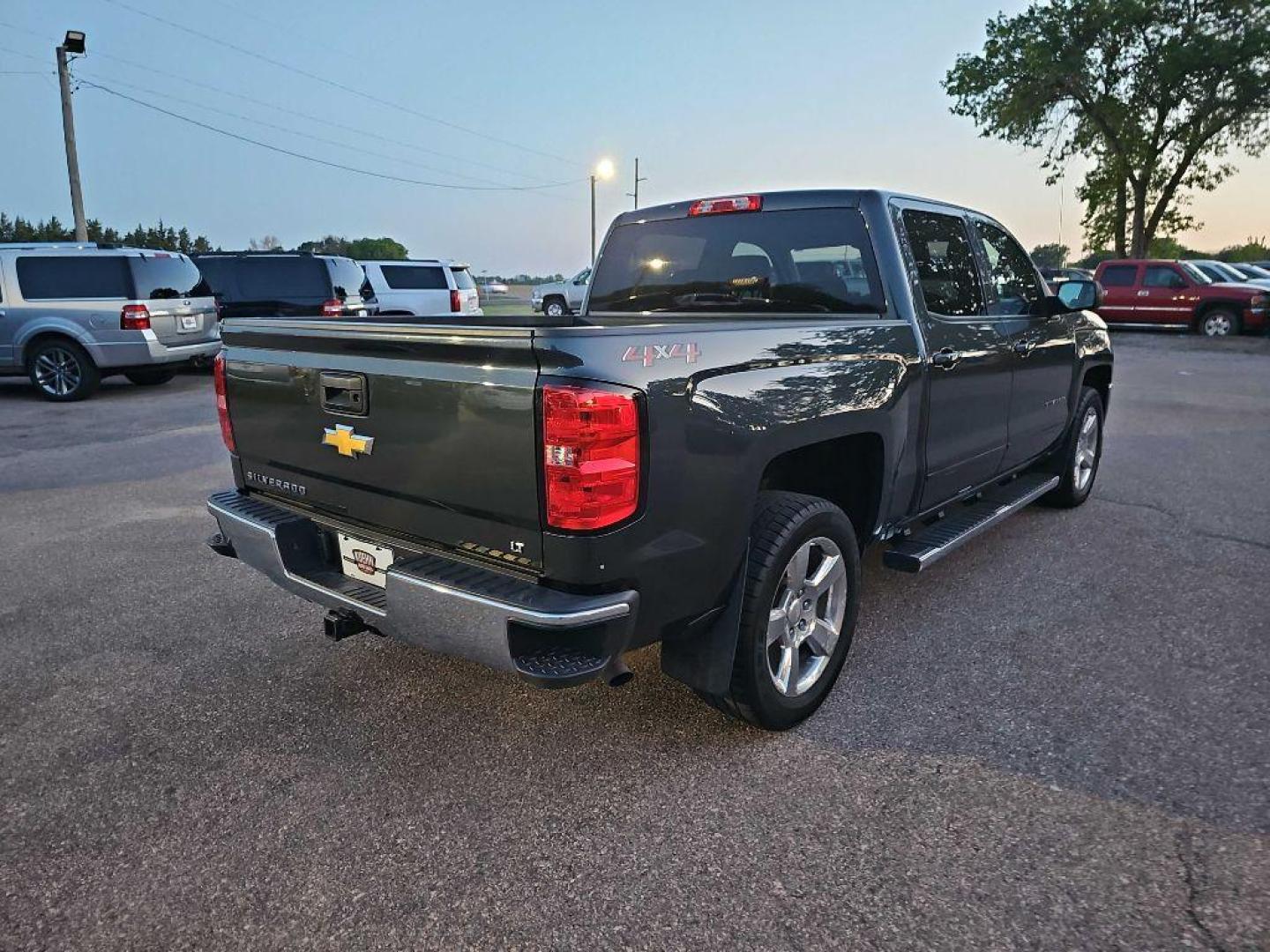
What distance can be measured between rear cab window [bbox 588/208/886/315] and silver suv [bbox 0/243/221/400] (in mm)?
8483

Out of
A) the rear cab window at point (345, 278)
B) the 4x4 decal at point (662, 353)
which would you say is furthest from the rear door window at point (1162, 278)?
the 4x4 decal at point (662, 353)

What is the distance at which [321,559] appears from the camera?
117 inches

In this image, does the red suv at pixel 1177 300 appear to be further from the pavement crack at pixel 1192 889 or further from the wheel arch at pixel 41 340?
the pavement crack at pixel 1192 889

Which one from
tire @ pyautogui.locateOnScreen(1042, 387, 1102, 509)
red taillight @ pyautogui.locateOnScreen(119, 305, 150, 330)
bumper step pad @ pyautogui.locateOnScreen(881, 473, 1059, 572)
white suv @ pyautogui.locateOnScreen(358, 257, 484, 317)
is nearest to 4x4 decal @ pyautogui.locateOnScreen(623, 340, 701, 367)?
bumper step pad @ pyautogui.locateOnScreen(881, 473, 1059, 572)

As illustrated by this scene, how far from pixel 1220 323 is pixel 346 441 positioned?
23.7 m

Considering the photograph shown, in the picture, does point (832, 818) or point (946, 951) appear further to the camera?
point (832, 818)

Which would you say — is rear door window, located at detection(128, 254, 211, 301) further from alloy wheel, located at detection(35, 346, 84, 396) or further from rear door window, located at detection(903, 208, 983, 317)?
rear door window, located at detection(903, 208, 983, 317)

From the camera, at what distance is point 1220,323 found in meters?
20.5

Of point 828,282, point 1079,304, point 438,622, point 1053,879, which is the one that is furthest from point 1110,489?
point 438,622

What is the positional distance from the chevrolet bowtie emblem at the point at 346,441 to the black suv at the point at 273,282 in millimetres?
11204

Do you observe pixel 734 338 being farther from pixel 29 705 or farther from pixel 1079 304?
pixel 1079 304

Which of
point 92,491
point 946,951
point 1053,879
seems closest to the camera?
point 946,951

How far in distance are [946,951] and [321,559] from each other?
2251 millimetres

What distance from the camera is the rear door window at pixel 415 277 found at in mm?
17500
